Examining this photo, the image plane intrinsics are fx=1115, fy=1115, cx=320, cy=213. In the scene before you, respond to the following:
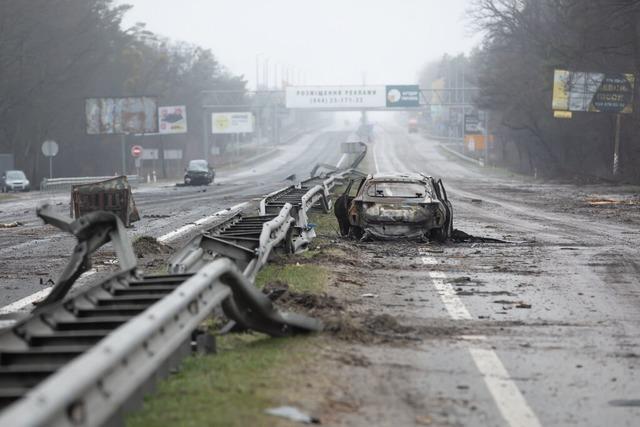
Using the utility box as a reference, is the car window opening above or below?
above

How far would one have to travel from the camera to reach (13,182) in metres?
68.1

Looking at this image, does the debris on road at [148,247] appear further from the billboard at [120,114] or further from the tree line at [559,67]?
the billboard at [120,114]

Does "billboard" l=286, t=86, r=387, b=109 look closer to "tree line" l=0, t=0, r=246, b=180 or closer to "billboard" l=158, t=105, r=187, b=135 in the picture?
"tree line" l=0, t=0, r=246, b=180

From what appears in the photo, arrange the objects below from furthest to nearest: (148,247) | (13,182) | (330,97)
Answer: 1. (330,97)
2. (13,182)
3. (148,247)

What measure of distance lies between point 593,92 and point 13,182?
34.7m

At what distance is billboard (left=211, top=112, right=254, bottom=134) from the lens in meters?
128

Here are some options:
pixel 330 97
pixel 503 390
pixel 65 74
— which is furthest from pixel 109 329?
pixel 330 97

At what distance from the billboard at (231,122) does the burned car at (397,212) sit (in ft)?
356

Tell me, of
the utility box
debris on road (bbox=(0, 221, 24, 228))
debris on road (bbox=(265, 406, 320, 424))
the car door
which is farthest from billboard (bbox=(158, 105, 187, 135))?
debris on road (bbox=(265, 406, 320, 424))

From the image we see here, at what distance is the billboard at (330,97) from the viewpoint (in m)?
124

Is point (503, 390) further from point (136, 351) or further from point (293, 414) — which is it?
point (136, 351)

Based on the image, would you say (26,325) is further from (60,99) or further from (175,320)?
(60,99)

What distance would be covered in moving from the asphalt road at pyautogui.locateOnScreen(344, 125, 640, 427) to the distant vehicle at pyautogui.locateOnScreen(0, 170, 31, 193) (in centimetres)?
5248

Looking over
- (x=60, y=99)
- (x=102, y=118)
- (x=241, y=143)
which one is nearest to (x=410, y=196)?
(x=102, y=118)
